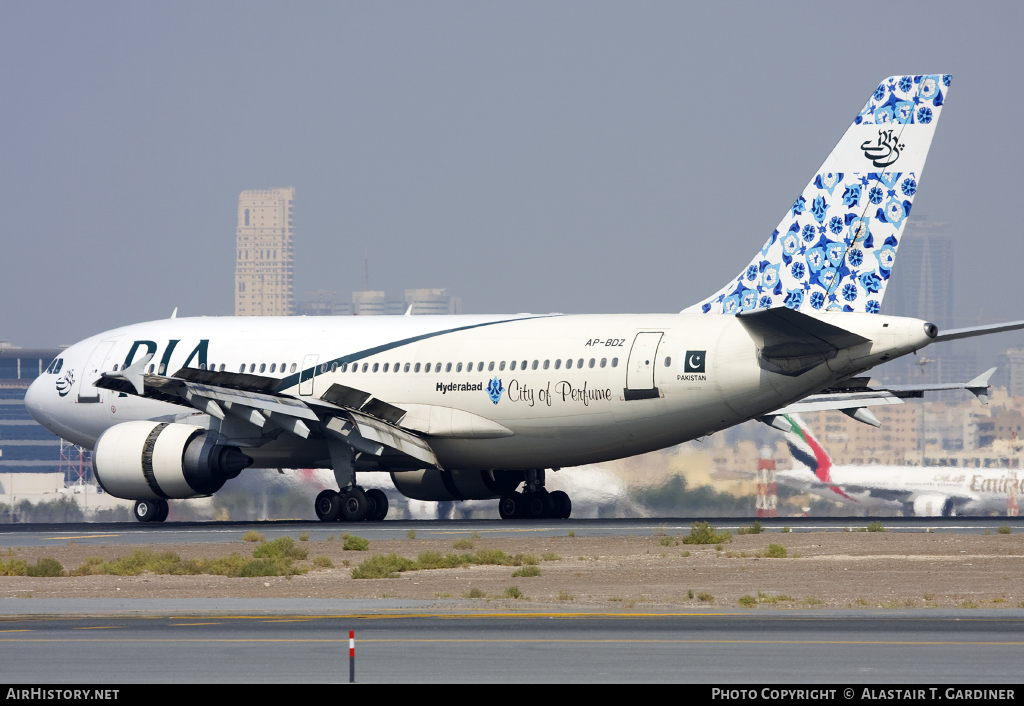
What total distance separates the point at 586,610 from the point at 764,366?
1385 cm

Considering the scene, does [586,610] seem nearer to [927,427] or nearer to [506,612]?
[506,612]

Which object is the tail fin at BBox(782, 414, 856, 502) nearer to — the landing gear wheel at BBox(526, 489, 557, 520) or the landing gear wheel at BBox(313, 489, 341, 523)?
the landing gear wheel at BBox(526, 489, 557, 520)

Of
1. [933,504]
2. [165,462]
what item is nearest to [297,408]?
[165,462]

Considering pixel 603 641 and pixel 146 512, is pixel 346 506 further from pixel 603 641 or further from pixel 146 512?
pixel 603 641

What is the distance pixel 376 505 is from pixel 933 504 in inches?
1677

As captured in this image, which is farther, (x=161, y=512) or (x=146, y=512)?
(x=146, y=512)

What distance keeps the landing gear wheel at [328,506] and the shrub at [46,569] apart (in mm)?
11304

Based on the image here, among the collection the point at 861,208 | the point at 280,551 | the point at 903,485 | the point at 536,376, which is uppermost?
the point at 861,208

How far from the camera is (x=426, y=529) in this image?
116ft

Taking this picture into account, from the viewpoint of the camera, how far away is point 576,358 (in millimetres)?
34656

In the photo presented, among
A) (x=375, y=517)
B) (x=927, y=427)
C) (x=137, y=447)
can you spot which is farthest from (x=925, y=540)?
(x=927, y=427)

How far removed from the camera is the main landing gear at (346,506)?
36750 mm

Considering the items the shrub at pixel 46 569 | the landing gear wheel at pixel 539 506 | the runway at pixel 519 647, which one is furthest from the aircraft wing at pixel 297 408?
the runway at pixel 519 647

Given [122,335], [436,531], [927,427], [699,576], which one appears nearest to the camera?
[699,576]
